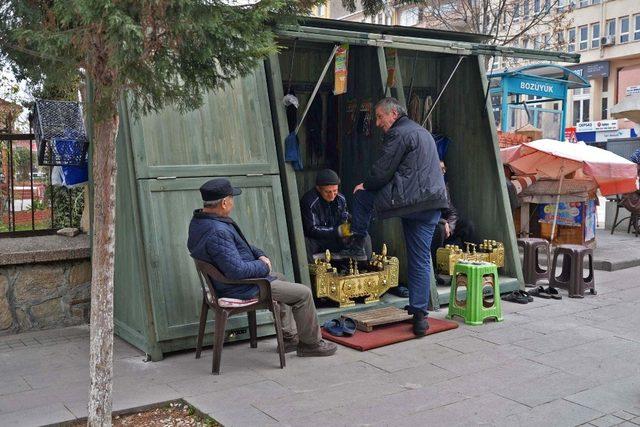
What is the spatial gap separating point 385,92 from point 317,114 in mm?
1429

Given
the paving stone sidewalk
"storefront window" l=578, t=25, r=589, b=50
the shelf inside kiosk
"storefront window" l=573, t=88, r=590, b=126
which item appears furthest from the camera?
"storefront window" l=573, t=88, r=590, b=126

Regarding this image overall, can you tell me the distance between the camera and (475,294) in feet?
20.6

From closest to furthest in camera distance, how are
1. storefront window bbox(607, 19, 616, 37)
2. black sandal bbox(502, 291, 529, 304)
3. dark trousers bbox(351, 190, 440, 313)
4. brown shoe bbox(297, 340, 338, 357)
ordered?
brown shoe bbox(297, 340, 338, 357)
dark trousers bbox(351, 190, 440, 313)
black sandal bbox(502, 291, 529, 304)
storefront window bbox(607, 19, 616, 37)

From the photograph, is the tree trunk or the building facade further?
the building facade

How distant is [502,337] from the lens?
587cm

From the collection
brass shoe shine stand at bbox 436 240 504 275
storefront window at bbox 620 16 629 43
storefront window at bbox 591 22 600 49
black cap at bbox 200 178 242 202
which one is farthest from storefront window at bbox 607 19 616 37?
black cap at bbox 200 178 242 202

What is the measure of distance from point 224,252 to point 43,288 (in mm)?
2321

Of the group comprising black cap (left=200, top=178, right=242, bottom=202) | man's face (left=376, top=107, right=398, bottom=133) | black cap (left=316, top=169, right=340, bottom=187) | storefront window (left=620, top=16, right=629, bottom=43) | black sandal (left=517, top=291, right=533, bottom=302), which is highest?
storefront window (left=620, top=16, right=629, bottom=43)

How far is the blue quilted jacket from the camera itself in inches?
189

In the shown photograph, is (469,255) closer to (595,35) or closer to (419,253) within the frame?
(419,253)

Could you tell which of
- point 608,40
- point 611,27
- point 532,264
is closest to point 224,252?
point 532,264

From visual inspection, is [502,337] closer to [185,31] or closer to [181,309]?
[181,309]

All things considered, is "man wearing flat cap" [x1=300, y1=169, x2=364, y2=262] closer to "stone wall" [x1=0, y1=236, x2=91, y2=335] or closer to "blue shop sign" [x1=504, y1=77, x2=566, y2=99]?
"stone wall" [x1=0, y1=236, x2=91, y2=335]

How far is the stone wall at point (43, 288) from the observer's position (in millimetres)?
5980
